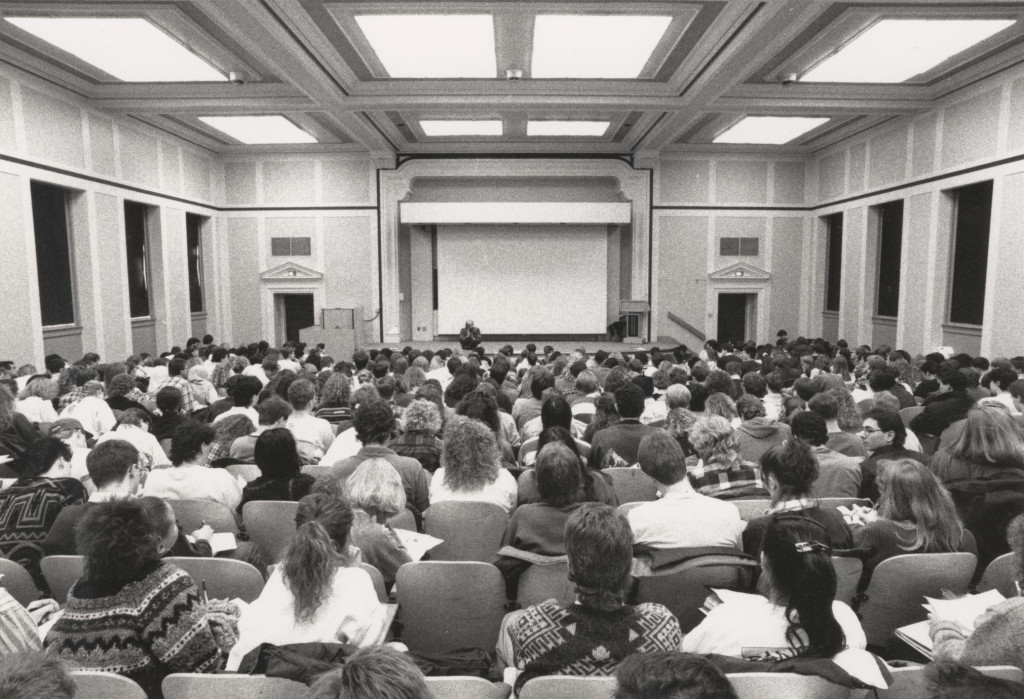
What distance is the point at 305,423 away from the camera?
16.3ft

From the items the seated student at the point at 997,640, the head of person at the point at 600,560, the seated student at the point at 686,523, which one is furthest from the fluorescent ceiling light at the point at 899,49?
the head of person at the point at 600,560

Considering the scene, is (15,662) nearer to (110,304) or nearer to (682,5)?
(682,5)

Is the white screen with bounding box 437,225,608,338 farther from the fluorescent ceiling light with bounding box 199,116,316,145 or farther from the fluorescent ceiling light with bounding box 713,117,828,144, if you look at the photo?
the fluorescent ceiling light with bounding box 199,116,316,145

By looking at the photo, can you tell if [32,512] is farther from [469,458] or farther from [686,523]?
[686,523]

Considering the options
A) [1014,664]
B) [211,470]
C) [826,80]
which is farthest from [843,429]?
[826,80]

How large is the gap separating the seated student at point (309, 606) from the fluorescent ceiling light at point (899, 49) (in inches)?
353

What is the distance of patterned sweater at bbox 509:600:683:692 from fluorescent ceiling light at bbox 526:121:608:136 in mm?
12330

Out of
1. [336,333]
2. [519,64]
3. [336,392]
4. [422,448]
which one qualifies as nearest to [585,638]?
[422,448]

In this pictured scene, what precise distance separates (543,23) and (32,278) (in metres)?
7.85

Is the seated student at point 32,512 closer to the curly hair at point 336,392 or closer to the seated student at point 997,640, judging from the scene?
the curly hair at point 336,392

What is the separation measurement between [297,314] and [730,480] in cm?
1471

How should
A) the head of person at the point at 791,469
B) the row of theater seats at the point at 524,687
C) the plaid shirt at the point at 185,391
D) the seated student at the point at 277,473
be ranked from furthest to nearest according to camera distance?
1. the plaid shirt at the point at 185,391
2. the seated student at the point at 277,473
3. the head of person at the point at 791,469
4. the row of theater seats at the point at 524,687

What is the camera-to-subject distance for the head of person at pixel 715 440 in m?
3.49

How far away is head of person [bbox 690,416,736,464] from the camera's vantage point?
138 inches
